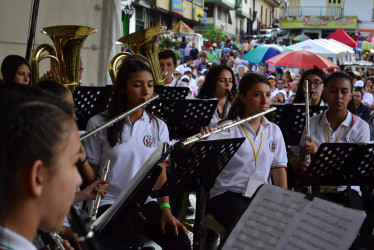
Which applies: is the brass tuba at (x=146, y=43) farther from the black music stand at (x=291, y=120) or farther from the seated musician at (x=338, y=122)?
the seated musician at (x=338, y=122)

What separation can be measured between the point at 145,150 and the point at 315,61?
28.5 ft

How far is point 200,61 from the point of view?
16.2m

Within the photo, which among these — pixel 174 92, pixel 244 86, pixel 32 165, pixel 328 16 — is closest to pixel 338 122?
pixel 244 86

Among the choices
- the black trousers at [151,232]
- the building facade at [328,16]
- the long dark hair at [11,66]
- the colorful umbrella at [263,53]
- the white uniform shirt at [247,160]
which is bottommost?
the black trousers at [151,232]

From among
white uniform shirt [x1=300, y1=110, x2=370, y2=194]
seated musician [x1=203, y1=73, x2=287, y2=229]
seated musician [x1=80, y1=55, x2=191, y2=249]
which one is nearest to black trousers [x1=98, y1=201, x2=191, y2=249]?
seated musician [x1=80, y1=55, x2=191, y2=249]

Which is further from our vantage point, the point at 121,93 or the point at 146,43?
the point at 146,43

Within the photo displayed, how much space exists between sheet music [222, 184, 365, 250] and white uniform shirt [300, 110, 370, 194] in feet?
6.86

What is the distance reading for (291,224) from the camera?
194 cm

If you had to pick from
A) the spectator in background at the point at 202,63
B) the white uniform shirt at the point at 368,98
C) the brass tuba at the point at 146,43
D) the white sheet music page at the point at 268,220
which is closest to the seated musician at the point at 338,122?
the brass tuba at the point at 146,43

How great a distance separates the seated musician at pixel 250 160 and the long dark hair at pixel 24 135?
8.26 feet

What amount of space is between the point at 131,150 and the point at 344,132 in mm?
1750

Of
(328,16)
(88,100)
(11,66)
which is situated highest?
(328,16)

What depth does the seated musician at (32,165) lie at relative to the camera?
3.37 ft

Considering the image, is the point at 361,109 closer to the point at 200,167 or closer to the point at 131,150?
the point at 200,167
